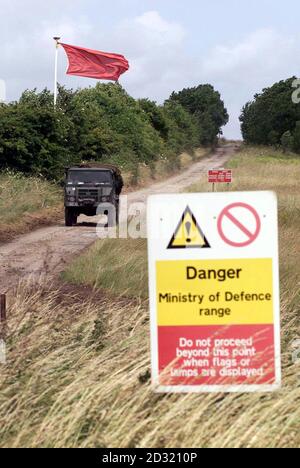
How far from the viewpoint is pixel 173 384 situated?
542cm

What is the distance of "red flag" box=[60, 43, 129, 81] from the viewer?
37.8m

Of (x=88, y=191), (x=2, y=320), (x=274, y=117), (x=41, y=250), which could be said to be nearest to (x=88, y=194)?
(x=88, y=191)

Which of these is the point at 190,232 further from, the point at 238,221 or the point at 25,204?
the point at 25,204

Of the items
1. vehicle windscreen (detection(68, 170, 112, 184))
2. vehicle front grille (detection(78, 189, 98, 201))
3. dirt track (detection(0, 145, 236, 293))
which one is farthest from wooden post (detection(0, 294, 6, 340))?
vehicle windscreen (detection(68, 170, 112, 184))

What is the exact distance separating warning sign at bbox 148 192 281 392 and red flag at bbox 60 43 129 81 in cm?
3316

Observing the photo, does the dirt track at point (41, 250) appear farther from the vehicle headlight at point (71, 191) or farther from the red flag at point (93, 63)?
the red flag at point (93, 63)

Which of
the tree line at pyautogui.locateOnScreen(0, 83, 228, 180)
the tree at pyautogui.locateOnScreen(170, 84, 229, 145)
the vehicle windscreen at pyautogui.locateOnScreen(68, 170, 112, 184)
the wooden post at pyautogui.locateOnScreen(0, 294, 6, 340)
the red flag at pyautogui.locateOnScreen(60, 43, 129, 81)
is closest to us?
the wooden post at pyautogui.locateOnScreen(0, 294, 6, 340)

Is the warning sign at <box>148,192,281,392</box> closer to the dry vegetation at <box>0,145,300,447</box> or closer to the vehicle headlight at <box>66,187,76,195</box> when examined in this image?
the dry vegetation at <box>0,145,300,447</box>

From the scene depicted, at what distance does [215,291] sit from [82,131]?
38192 mm

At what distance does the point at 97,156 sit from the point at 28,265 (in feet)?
→ 96.7

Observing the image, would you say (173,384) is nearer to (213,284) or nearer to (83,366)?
(213,284)

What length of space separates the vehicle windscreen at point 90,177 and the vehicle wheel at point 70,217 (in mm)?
989

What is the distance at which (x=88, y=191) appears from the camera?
25.0 m

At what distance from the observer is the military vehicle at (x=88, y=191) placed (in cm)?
2478
